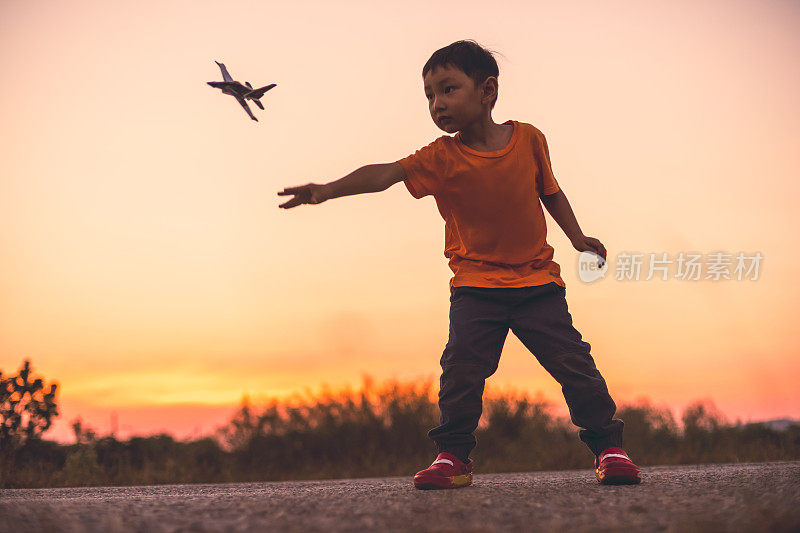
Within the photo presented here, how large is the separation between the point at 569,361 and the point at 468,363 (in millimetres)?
469

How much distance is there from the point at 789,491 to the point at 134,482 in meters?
4.88

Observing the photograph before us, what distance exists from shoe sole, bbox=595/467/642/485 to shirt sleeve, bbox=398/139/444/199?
1.49 meters

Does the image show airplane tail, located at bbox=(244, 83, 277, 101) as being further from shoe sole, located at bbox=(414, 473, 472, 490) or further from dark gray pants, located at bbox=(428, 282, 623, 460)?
shoe sole, located at bbox=(414, 473, 472, 490)

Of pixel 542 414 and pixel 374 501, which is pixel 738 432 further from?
pixel 374 501

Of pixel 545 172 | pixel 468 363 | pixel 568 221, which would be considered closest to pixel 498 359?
pixel 468 363

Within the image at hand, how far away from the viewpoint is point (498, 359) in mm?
3641

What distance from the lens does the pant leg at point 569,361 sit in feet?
11.7

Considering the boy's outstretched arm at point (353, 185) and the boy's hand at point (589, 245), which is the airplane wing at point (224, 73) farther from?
the boy's hand at point (589, 245)

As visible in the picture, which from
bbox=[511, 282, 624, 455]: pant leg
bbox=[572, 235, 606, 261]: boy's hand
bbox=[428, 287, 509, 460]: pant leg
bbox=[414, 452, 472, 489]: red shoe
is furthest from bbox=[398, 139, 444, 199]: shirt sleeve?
bbox=[414, 452, 472, 489]: red shoe

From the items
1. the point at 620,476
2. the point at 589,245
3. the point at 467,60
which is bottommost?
the point at 620,476

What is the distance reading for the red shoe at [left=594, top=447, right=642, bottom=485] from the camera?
3.33 m

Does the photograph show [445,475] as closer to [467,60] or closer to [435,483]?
[435,483]

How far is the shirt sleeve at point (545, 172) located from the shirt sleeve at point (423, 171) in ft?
1.81

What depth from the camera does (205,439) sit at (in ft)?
25.7
